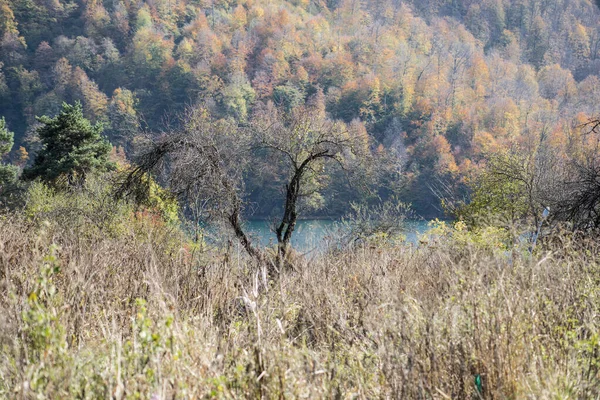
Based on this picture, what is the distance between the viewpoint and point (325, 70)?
76.3 meters

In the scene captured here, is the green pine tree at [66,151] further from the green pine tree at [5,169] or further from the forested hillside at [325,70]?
the forested hillside at [325,70]

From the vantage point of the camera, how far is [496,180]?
2322cm

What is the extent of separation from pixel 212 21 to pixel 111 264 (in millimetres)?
87896

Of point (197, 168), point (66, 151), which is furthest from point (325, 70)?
point (197, 168)

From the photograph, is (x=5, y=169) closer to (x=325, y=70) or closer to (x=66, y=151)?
(x=66, y=151)

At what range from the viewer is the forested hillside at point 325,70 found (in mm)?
63000

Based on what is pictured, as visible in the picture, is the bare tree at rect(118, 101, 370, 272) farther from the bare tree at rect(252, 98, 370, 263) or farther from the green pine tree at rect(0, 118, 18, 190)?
the green pine tree at rect(0, 118, 18, 190)

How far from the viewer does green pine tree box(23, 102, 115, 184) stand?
2644cm

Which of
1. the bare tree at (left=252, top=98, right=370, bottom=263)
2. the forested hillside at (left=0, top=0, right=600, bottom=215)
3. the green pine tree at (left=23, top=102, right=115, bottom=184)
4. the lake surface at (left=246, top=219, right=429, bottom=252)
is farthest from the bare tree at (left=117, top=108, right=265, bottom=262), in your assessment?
the forested hillside at (left=0, top=0, right=600, bottom=215)

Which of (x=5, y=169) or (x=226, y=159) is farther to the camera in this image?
(x=5, y=169)

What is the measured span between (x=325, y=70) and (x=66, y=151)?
2087 inches

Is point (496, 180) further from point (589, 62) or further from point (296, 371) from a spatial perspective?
point (589, 62)

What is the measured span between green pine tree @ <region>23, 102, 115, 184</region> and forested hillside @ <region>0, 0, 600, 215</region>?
75.8ft

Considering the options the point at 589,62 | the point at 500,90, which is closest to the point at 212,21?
the point at 500,90
